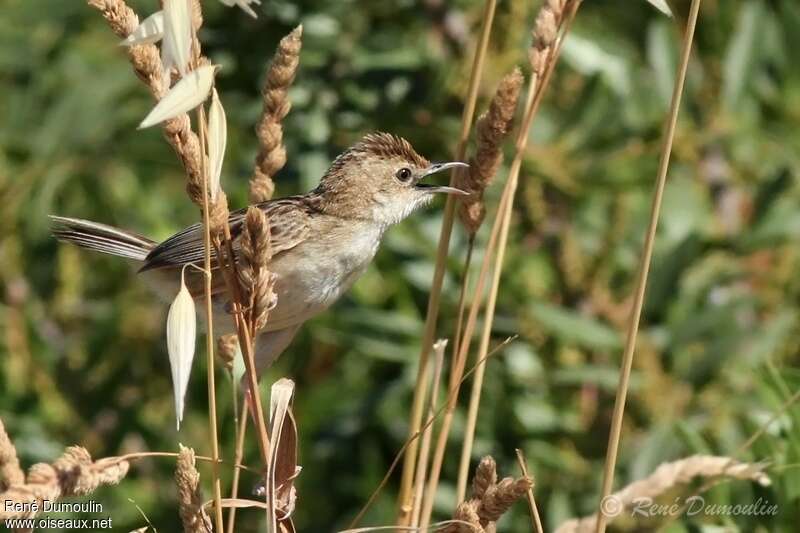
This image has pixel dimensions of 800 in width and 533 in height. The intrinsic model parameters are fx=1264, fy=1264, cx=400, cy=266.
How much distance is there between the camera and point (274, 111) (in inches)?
92.0

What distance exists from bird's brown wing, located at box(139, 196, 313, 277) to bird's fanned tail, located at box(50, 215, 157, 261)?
0.72 ft

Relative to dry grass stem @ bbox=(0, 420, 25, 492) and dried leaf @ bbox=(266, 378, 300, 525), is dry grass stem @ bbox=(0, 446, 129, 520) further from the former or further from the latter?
dried leaf @ bbox=(266, 378, 300, 525)

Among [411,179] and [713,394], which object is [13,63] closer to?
[411,179]

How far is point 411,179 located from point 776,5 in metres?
1.90

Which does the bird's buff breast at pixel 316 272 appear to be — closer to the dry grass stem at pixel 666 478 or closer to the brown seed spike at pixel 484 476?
the dry grass stem at pixel 666 478

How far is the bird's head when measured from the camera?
3.80m

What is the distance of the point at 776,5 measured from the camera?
485 centimetres

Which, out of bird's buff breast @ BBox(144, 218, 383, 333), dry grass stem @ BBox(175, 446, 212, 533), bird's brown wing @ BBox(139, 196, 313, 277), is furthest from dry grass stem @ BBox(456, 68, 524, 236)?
bird's brown wing @ BBox(139, 196, 313, 277)

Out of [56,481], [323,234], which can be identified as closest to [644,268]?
[56,481]

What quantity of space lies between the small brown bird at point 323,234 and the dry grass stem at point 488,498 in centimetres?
140

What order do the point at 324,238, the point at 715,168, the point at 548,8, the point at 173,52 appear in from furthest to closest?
1. the point at 715,168
2. the point at 324,238
3. the point at 548,8
4. the point at 173,52

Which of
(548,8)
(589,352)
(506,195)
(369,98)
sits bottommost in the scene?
(589,352)

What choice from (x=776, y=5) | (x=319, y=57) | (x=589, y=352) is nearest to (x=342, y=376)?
(x=589, y=352)

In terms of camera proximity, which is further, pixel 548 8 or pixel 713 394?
pixel 713 394
